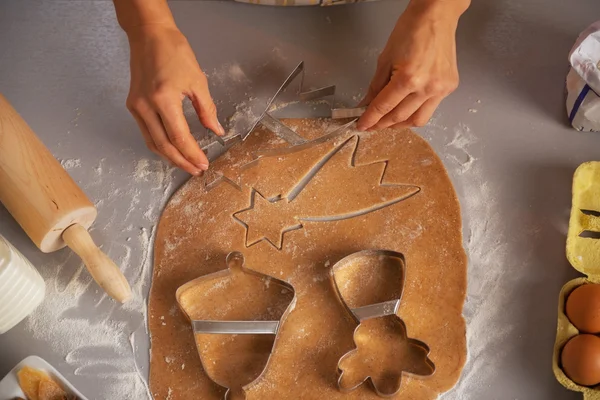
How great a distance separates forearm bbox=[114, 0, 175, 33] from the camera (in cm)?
105

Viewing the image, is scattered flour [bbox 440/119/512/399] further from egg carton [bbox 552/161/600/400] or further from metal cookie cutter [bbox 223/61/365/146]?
metal cookie cutter [bbox 223/61/365/146]

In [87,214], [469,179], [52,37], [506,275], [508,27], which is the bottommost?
[506,275]

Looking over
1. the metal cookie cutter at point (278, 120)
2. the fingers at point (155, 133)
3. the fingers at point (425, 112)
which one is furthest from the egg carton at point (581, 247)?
the fingers at point (155, 133)

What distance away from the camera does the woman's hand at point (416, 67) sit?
3.34 feet

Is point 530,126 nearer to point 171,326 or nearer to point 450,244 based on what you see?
point 450,244

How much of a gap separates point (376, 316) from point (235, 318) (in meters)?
0.25

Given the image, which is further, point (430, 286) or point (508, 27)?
point (508, 27)

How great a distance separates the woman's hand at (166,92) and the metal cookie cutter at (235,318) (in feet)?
0.70

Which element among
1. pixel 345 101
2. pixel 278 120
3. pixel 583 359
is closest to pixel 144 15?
pixel 278 120

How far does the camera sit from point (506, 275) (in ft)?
3.52

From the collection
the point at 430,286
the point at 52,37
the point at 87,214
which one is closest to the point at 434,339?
the point at 430,286

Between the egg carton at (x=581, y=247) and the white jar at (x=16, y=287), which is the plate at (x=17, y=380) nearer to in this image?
the white jar at (x=16, y=287)

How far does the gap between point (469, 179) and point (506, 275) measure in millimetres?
194

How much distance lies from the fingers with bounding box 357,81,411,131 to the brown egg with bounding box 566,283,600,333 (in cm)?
45
